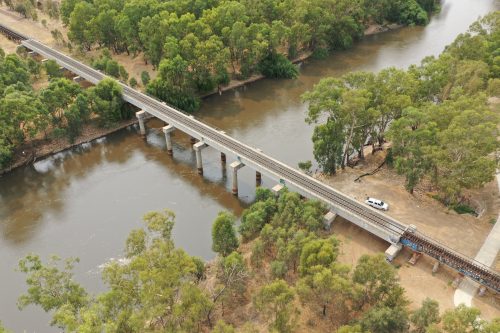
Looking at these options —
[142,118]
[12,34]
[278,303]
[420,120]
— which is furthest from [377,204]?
[12,34]

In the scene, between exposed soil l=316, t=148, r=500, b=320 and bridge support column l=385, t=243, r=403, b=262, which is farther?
bridge support column l=385, t=243, r=403, b=262

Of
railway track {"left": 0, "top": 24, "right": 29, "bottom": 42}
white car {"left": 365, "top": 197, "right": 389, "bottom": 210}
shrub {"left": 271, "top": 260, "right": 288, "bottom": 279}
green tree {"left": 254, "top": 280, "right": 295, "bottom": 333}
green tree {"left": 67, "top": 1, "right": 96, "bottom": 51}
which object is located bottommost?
white car {"left": 365, "top": 197, "right": 389, "bottom": 210}

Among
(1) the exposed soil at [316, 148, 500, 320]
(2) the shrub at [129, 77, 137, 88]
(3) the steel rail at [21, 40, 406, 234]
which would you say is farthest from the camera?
(2) the shrub at [129, 77, 137, 88]

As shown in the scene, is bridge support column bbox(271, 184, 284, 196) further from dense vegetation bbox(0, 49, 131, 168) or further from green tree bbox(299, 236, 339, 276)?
dense vegetation bbox(0, 49, 131, 168)

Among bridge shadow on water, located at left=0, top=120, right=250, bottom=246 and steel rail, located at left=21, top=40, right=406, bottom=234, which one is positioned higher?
steel rail, located at left=21, top=40, right=406, bottom=234

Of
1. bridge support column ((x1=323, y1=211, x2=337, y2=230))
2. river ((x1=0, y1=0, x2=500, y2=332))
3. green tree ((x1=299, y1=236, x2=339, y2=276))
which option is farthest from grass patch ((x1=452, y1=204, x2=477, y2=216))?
river ((x1=0, y1=0, x2=500, y2=332))

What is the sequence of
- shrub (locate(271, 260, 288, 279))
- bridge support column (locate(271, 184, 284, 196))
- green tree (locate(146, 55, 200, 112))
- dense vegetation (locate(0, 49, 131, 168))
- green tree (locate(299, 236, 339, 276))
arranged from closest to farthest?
1. green tree (locate(299, 236, 339, 276))
2. shrub (locate(271, 260, 288, 279))
3. bridge support column (locate(271, 184, 284, 196))
4. dense vegetation (locate(0, 49, 131, 168))
5. green tree (locate(146, 55, 200, 112))
